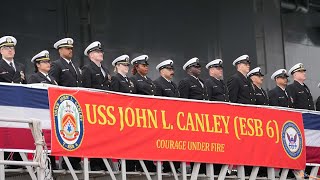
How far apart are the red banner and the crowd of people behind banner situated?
0.56 metres

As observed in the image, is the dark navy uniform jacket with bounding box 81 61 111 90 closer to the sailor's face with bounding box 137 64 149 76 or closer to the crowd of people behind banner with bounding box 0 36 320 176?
the crowd of people behind banner with bounding box 0 36 320 176

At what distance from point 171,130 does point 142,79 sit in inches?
52.9

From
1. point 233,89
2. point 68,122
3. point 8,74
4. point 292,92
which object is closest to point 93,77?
point 8,74

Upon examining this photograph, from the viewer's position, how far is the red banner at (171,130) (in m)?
14.5

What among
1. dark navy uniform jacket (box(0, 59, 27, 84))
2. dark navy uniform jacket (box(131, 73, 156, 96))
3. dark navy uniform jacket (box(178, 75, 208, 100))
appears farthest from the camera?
dark navy uniform jacket (box(178, 75, 208, 100))

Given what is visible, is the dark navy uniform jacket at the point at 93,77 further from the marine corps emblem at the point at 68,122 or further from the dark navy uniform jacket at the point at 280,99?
the dark navy uniform jacket at the point at 280,99

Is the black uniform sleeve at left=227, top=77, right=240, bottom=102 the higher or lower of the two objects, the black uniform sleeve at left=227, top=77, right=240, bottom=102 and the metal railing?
the higher

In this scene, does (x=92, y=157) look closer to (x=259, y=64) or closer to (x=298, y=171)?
(x=298, y=171)

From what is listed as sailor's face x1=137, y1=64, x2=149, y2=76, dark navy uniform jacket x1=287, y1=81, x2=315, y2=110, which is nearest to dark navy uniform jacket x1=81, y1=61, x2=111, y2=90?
sailor's face x1=137, y1=64, x2=149, y2=76

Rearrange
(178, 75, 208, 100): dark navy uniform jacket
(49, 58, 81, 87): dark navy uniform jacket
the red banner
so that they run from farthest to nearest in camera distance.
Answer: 1. (178, 75, 208, 100): dark navy uniform jacket
2. (49, 58, 81, 87): dark navy uniform jacket
3. the red banner

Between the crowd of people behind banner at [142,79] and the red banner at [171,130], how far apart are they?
0.56 meters

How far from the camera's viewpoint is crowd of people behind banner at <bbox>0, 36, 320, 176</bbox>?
1538 cm

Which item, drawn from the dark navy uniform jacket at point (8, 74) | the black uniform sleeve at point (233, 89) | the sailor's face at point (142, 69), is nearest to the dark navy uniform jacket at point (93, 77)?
the sailor's face at point (142, 69)

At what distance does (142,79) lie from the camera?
16.9m
